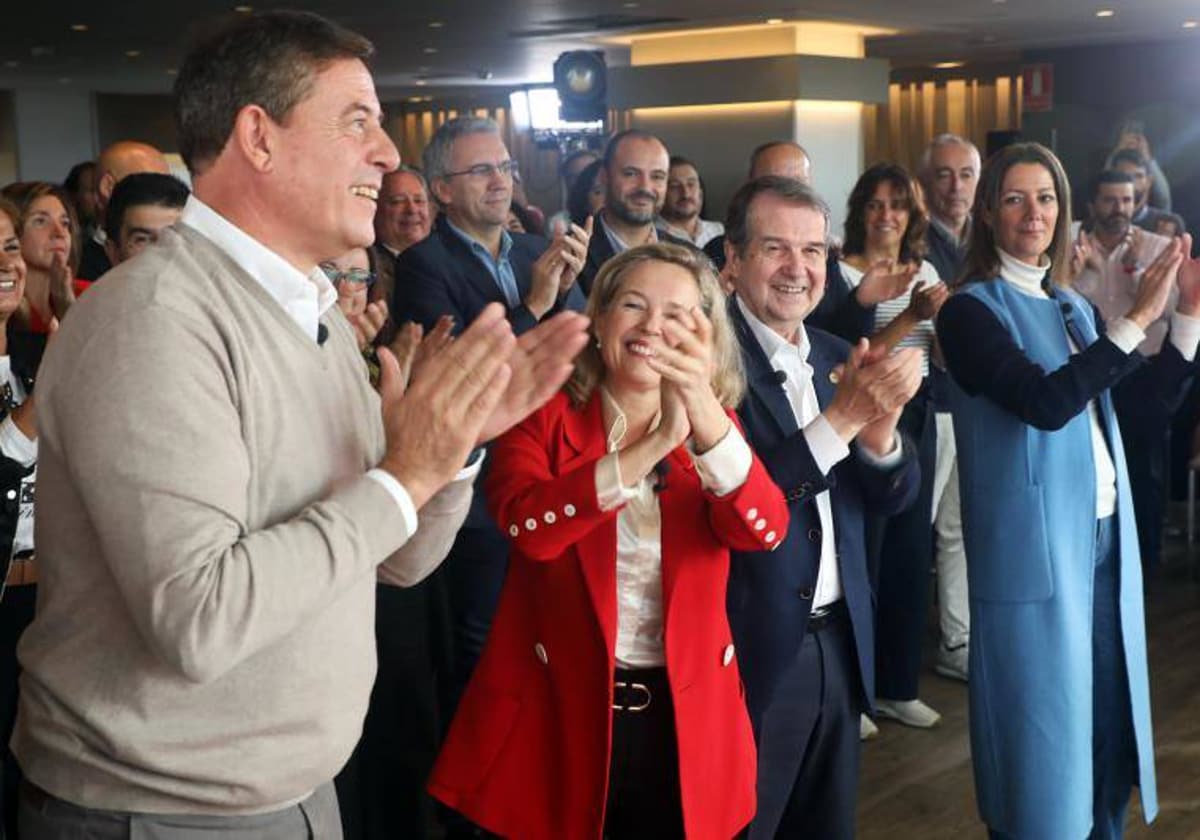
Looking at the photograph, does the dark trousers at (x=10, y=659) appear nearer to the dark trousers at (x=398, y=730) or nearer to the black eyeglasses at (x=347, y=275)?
the dark trousers at (x=398, y=730)

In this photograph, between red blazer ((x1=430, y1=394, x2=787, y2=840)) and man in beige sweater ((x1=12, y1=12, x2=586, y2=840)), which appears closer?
man in beige sweater ((x1=12, y1=12, x2=586, y2=840))

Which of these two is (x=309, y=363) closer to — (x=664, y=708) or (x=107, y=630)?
(x=107, y=630)

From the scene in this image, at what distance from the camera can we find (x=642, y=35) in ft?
43.6

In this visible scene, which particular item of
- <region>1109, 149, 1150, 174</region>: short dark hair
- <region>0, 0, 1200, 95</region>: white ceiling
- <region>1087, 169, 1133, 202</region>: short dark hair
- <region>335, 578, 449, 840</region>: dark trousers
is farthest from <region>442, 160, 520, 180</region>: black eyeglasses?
<region>0, 0, 1200, 95</region>: white ceiling

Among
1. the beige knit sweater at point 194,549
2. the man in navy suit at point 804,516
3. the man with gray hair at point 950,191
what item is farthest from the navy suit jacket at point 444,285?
the beige knit sweater at point 194,549

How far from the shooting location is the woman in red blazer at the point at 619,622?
2.10 meters

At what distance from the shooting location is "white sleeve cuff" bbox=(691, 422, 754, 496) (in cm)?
204

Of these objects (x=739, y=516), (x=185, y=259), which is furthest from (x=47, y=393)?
(x=739, y=516)

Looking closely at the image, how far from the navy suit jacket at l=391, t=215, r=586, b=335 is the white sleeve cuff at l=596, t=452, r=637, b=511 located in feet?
4.97

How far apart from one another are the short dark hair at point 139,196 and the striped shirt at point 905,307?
1.76 m

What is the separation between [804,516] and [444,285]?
4.76ft

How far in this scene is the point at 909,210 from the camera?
454 centimetres

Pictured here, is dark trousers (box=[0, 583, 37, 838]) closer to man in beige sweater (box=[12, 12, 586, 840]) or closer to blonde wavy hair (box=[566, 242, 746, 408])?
blonde wavy hair (box=[566, 242, 746, 408])

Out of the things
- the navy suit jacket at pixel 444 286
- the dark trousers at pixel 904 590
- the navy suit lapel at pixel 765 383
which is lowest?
the dark trousers at pixel 904 590
